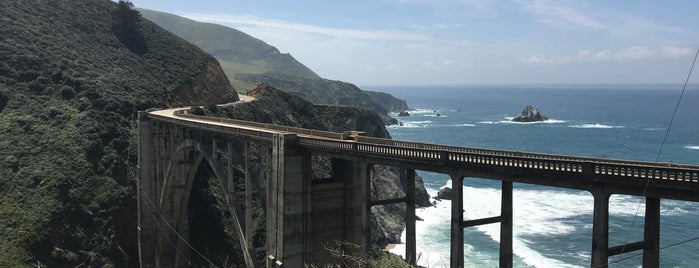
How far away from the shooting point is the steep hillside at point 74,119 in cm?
4038

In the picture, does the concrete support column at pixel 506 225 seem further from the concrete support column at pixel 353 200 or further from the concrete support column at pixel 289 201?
the concrete support column at pixel 289 201

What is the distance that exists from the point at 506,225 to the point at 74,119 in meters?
49.2

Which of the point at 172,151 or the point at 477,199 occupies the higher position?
the point at 172,151

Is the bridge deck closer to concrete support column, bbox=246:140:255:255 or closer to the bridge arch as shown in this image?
concrete support column, bbox=246:140:255:255

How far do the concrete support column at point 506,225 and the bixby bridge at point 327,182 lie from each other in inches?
1.6

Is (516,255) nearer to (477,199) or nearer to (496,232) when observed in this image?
(496,232)

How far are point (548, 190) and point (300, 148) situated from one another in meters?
74.8

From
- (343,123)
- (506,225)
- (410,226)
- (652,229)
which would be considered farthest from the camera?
(343,123)

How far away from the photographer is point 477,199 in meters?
84.1

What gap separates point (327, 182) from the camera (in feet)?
92.3

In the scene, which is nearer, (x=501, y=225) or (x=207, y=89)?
(x=501, y=225)

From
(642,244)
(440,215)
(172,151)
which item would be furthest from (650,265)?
(440,215)

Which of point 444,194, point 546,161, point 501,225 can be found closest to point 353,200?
point 501,225

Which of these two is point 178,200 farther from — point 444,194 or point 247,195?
point 444,194
